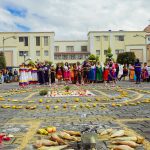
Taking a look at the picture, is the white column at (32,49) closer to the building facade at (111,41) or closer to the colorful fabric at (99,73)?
the building facade at (111,41)

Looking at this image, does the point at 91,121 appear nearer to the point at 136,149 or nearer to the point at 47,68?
the point at 136,149

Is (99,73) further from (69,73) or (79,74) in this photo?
(69,73)

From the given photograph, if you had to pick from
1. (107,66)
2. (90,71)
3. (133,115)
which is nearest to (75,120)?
(133,115)

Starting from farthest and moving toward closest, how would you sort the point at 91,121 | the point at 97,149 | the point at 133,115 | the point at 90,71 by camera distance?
1. the point at 90,71
2. the point at 133,115
3. the point at 91,121
4. the point at 97,149

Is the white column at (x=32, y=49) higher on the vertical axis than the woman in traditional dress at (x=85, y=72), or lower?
higher

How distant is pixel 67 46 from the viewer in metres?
114

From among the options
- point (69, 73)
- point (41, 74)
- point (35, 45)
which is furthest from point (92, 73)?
point (35, 45)

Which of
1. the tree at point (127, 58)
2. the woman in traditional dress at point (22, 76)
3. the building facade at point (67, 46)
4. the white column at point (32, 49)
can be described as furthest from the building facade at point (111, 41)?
the woman in traditional dress at point (22, 76)

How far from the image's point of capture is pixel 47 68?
26.2m

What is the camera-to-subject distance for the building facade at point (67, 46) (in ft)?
325

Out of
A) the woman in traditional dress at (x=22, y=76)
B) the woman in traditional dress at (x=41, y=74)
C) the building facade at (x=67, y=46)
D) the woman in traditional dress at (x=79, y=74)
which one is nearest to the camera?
the woman in traditional dress at (x=22, y=76)

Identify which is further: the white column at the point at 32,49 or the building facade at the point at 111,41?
the building facade at the point at 111,41

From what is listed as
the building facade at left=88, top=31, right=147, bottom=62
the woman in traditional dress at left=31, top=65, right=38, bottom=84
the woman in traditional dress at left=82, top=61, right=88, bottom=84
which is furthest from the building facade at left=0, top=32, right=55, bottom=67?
the woman in traditional dress at left=82, top=61, right=88, bottom=84

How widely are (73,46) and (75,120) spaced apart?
107870 millimetres
